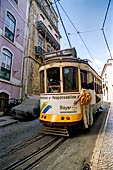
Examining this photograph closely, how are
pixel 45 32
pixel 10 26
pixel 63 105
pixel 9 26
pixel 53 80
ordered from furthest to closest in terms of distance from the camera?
pixel 45 32, pixel 10 26, pixel 9 26, pixel 53 80, pixel 63 105

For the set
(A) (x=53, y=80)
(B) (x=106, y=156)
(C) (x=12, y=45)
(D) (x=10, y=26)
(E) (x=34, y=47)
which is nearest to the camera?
(B) (x=106, y=156)

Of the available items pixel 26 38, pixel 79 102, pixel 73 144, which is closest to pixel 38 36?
pixel 26 38

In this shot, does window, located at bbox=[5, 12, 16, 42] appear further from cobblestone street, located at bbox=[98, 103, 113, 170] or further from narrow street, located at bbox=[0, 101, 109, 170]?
cobblestone street, located at bbox=[98, 103, 113, 170]

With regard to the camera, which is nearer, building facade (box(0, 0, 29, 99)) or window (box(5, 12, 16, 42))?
building facade (box(0, 0, 29, 99))

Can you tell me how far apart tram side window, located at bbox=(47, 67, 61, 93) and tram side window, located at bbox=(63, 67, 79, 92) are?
0.93 ft

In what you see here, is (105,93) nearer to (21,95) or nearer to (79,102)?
(21,95)

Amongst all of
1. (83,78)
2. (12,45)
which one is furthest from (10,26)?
(83,78)

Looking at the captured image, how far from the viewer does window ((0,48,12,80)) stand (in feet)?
29.7

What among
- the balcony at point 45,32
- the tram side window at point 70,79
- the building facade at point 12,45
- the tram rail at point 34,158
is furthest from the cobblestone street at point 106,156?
the balcony at point 45,32

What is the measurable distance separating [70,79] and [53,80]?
718 millimetres

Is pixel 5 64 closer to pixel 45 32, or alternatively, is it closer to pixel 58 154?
pixel 45 32

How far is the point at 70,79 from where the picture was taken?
4301mm

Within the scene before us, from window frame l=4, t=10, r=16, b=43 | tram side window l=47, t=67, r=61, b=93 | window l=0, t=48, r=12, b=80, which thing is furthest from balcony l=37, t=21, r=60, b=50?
tram side window l=47, t=67, r=61, b=93

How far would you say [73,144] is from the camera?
3.52 metres
